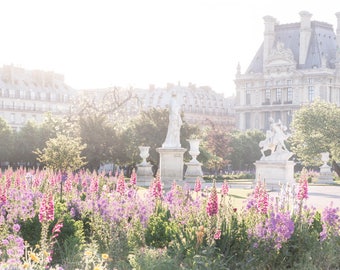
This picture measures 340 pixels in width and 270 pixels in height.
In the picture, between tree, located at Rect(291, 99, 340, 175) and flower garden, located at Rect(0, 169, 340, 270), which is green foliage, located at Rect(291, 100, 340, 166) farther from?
flower garden, located at Rect(0, 169, 340, 270)

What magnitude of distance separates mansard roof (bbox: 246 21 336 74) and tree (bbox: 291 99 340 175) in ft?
220

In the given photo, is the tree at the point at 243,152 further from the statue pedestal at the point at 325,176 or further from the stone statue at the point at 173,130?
the stone statue at the point at 173,130

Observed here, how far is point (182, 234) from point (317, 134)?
4533 centimetres

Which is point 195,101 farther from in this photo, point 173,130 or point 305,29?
point 173,130

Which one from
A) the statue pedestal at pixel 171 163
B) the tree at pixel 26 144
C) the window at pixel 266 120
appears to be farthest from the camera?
the window at pixel 266 120

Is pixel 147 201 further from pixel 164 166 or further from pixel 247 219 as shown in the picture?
pixel 164 166

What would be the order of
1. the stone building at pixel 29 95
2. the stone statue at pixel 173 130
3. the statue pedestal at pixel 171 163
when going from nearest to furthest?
the statue pedestal at pixel 171 163, the stone statue at pixel 173 130, the stone building at pixel 29 95

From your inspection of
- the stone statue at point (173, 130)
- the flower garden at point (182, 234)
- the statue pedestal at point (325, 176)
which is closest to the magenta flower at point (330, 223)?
the flower garden at point (182, 234)

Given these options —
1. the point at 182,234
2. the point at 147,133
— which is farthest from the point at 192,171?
the point at 182,234

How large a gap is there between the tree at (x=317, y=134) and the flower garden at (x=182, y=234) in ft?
137

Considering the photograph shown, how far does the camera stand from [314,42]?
125m

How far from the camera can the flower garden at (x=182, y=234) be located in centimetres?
1084

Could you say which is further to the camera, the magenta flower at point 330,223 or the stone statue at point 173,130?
the stone statue at point 173,130

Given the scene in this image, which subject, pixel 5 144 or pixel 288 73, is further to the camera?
pixel 288 73
